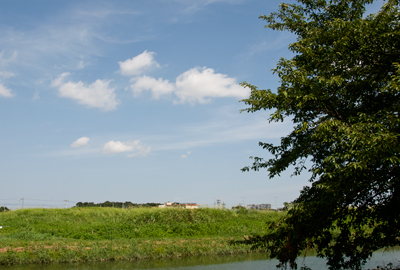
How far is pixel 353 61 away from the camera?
341 inches

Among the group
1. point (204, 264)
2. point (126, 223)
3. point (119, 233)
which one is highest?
point (126, 223)

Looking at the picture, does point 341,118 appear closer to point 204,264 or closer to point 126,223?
point 204,264

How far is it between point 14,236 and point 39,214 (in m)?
9.76

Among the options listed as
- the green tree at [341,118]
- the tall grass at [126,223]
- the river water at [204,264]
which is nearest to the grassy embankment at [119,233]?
the tall grass at [126,223]

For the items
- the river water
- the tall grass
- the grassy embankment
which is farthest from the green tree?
the tall grass

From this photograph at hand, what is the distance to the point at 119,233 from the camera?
24.5 meters

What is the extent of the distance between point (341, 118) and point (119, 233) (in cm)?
1990

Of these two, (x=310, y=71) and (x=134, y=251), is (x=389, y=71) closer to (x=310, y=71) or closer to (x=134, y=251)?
(x=310, y=71)

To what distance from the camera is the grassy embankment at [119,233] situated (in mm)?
17516

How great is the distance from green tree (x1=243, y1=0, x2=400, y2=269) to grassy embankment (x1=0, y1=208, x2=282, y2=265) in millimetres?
10701

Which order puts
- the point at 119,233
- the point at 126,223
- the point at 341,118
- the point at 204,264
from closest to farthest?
1. the point at 341,118
2. the point at 204,264
3. the point at 119,233
4. the point at 126,223

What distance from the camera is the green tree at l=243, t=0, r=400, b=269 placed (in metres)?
7.72

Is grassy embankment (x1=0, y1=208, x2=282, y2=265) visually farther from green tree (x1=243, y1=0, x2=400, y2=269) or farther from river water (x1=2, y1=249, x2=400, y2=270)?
green tree (x1=243, y1=0, x2=400, y2=269)

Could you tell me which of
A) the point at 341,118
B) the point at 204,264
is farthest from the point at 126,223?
the point at 341,118
